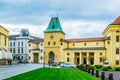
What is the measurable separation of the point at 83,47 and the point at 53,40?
1182 centimetres

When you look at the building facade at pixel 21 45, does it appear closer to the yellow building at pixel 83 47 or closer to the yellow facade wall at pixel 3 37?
the yellow building at pixel 83 47

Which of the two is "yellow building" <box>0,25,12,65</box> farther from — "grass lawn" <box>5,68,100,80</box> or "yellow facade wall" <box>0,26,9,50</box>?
"grass lawn" <box>5,68,100,80</box>

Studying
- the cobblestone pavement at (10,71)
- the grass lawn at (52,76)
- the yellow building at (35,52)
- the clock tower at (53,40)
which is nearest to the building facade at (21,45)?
the yellow building at (35,52)

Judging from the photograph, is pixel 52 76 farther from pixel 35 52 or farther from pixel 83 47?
pixel 35 52

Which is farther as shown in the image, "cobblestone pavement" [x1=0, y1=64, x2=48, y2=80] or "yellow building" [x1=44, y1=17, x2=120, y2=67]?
"yellow building" [x1=44, y1=17, x2=120, y2=67]

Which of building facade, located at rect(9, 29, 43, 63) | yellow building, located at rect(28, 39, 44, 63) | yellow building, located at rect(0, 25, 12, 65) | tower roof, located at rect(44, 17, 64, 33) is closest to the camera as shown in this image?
yellow building, located at rect(0, 25, 12, 65)

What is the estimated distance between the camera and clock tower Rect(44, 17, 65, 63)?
90.1 metres

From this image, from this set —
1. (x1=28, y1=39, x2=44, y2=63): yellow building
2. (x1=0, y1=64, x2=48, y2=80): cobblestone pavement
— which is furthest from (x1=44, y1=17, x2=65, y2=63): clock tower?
(x1=0, y1=64, x2=48, y2=80): cobblestone pavement

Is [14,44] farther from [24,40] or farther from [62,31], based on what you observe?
[62,31]

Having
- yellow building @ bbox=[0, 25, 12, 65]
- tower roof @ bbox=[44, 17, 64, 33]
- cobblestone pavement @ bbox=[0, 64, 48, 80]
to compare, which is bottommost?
cobblestone pavement @ bbox=[0, 64, 48, 80]

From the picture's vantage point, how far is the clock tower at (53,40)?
90.1m

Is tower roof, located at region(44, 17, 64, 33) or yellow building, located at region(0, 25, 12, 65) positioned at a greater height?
tower roof, located at region(44, 17, 64, 33)

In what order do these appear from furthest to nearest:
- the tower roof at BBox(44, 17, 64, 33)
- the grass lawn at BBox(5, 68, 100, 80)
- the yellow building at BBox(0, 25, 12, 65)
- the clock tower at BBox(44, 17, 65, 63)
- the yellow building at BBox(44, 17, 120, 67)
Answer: the tower roof at BBox(44, 17, 64, 33)
the clock tower at BBox(44, 17, 65, 63)
the yellow building at BBox(44, 17, 120, 67)
the yellow building at BBox(0, 25, 12, 65)
the grass lawn at BBox(5, 68, 100, 80)

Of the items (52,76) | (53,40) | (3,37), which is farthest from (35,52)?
(52,76)
